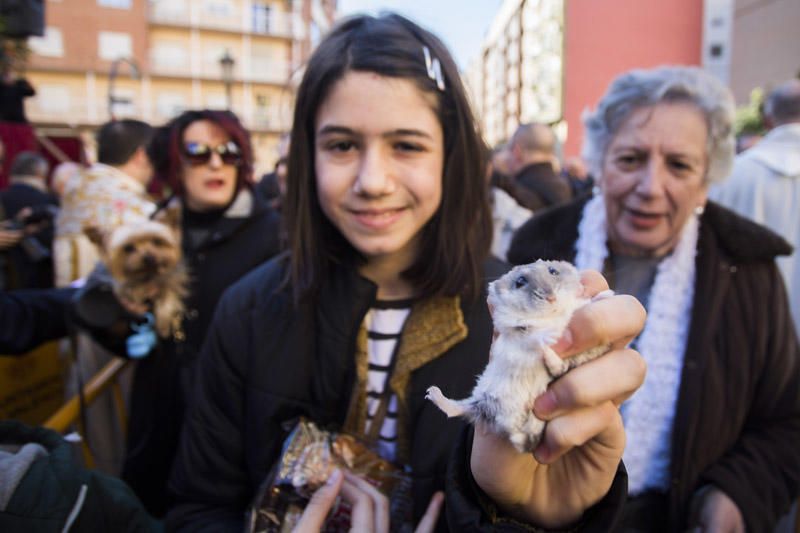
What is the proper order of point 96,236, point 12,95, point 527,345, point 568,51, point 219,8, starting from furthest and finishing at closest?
point 219,8, point 12,95, point 568,51, point 96,236, point 527,345

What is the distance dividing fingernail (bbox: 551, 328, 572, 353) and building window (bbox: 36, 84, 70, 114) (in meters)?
42.5

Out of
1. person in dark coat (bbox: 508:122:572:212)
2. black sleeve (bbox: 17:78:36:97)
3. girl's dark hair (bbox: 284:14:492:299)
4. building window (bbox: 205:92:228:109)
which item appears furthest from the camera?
building window (bbox: 205:92:228:109)

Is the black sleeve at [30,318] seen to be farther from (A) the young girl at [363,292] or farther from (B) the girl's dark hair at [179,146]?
(A) the young girl at [363,292]

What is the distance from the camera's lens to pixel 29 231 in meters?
4.21

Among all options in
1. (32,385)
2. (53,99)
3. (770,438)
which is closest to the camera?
(770,438)

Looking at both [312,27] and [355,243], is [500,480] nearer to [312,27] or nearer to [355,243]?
[355,243]

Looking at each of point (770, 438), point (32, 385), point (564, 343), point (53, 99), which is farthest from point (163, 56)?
point (564, 343)

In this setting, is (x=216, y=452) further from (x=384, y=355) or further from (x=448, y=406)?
(x=448, y=406)

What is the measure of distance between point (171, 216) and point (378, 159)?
2.59 meters

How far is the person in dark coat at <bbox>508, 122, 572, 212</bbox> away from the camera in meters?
4.89

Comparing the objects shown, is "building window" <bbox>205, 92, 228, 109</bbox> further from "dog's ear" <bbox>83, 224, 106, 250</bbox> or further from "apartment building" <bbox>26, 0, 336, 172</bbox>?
"dog's ear" <bbox>83, 224, 106, 250</bbox>

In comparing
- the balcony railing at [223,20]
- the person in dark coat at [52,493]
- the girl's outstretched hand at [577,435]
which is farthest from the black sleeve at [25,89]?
the balcony railing at [223,20]

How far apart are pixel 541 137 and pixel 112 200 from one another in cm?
433

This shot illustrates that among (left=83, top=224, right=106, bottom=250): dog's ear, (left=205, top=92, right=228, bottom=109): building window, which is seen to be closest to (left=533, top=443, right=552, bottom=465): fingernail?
(left=83, top=224, right=106, bottom=250): dog's ear
